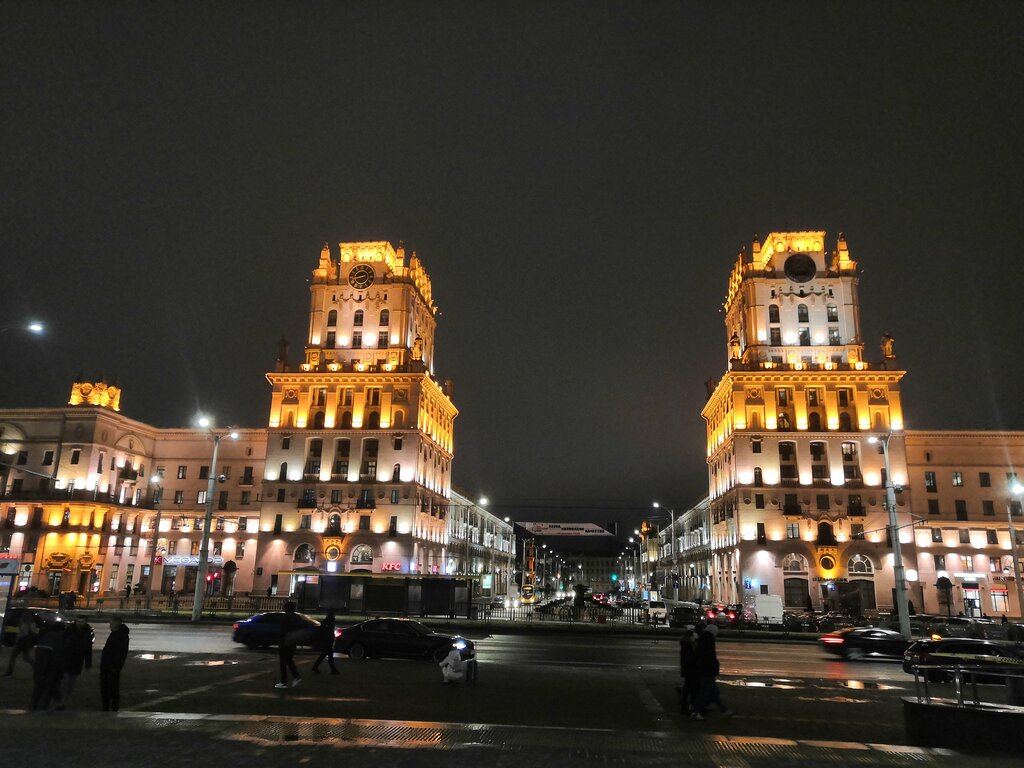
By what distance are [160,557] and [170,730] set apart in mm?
74239

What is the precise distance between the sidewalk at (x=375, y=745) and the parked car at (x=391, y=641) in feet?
37.8

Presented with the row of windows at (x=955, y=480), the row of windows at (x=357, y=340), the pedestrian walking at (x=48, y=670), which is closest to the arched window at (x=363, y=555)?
the row of windows at (x=357, y=340)

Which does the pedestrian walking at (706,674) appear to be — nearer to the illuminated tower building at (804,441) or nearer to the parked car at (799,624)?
the parked car at (799,624)

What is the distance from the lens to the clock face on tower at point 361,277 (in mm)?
83812

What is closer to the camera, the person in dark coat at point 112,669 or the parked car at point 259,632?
the person in dark coat at point 112,669

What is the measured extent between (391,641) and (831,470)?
2335 inches

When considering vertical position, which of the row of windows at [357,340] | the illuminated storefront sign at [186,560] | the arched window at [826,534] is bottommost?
the illuminated storefront sign at [186,560]

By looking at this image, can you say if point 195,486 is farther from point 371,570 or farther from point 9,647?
point 9,647

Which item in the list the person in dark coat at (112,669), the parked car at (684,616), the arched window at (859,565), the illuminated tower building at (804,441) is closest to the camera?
the person in dark coat at (112,669)

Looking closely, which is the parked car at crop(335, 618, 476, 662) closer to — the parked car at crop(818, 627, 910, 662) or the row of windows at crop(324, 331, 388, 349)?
the parked car at crop(818, 627, 910, 662)

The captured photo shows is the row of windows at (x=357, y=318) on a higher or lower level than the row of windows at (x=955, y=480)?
higher

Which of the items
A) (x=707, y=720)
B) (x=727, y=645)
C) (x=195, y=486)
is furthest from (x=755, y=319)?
(x=707, y=720)

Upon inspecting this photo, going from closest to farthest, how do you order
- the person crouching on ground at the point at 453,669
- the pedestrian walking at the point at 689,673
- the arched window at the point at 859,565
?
the pedestrian walking at the point at 689,673 → the person crouching on ground at the point at 453,669 → the arched window at the point at 859,565

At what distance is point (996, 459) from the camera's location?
73.4 m
